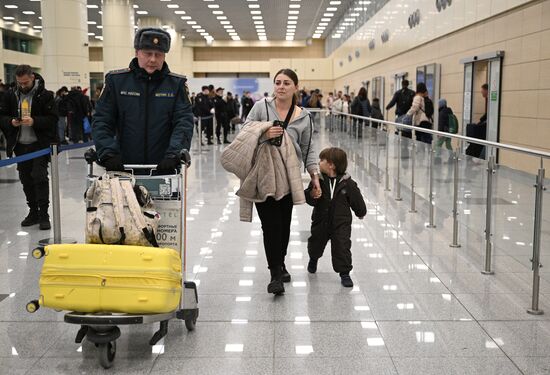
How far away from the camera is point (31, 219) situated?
7.55 m

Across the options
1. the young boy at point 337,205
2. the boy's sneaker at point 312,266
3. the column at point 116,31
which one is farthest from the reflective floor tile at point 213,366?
the column at point 116,31

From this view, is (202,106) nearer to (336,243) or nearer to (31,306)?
(336,243)

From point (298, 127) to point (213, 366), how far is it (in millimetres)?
1976

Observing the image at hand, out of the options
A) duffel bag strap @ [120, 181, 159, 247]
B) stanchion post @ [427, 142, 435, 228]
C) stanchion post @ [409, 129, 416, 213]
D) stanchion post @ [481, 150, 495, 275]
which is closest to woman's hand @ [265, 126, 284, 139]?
duffel bag strap @ [120, 181, 159, 247]

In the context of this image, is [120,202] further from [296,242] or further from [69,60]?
[69,60]

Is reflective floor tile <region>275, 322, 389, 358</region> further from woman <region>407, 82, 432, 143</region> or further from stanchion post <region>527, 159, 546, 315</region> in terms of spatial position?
woman <region>407, 82, 432, 143</region>

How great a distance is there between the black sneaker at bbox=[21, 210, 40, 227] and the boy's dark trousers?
12.7 feet

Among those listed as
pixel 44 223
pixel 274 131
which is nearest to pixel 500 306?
pixel 274 131

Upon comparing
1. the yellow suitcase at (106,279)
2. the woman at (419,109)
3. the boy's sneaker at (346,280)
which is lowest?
the boy's sneaker at (346,280)

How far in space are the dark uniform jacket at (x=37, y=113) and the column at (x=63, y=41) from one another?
1208 centimetres

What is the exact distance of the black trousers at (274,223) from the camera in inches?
185

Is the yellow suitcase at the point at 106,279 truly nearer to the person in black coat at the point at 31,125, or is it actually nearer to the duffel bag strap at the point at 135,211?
the duffel bag strap at the point at 135,211

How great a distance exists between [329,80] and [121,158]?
4528cm

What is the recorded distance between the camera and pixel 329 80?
4825 cm
